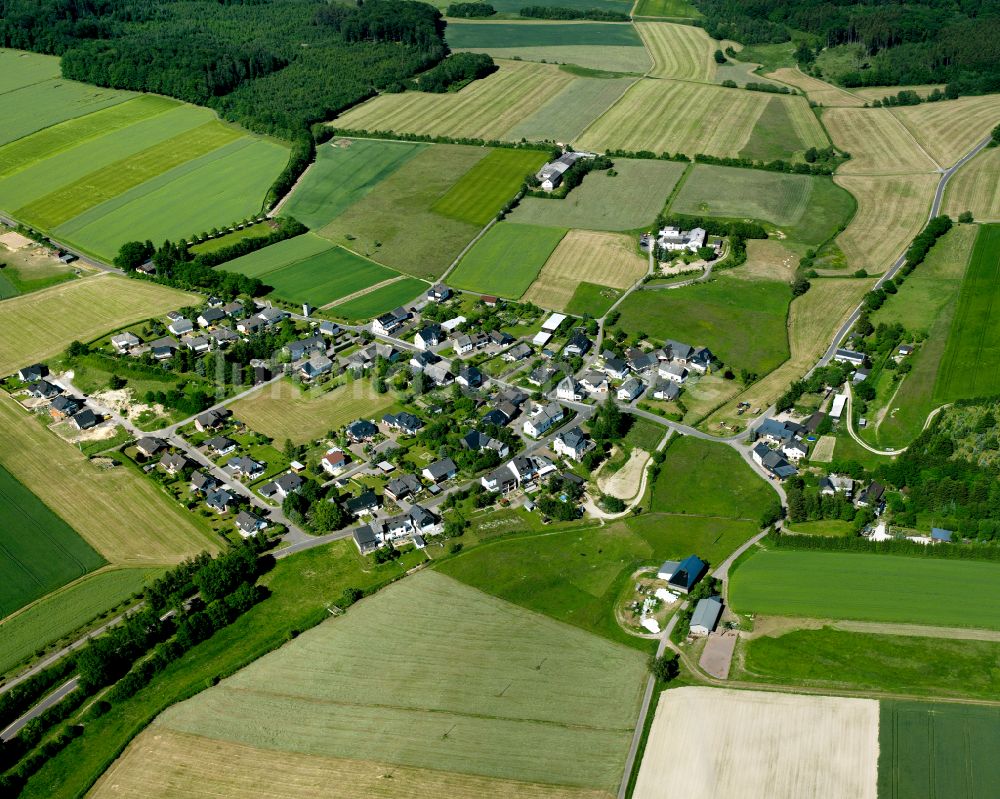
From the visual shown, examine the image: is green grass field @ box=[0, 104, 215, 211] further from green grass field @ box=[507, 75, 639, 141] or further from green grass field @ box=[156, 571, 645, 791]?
green grass field @ box=[156, 571, 645, 791]

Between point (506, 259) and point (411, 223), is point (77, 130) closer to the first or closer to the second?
point (411, 223)

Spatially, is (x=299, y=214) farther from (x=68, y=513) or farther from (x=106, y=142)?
(x=68, y=513)

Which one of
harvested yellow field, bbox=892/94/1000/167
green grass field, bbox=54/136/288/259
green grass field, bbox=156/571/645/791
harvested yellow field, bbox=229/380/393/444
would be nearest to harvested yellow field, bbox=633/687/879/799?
green grass field, bbox=156/571/645/791

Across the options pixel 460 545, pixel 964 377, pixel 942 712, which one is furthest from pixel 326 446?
pixel 964 377

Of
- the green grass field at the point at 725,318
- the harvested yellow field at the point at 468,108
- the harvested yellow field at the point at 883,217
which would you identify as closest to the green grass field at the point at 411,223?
the harvested yellow field at the point at 468,108

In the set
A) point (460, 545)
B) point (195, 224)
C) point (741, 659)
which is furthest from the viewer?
point (195, 224)

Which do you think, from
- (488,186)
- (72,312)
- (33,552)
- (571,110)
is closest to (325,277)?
(72,312)
